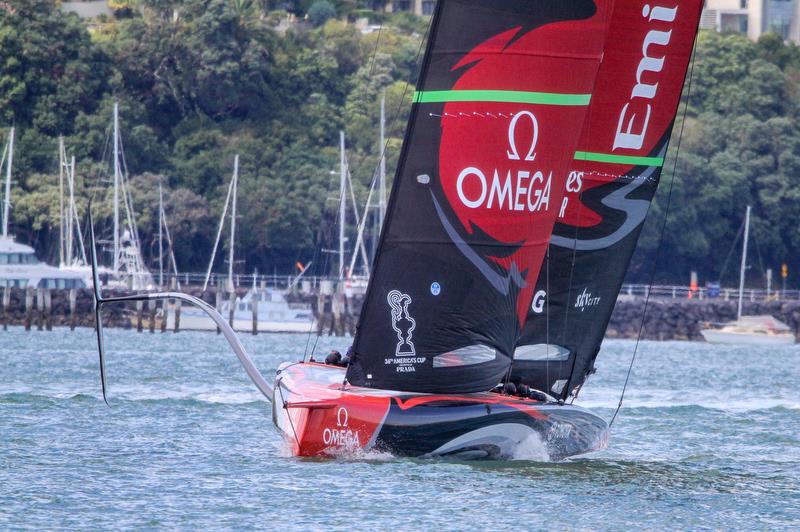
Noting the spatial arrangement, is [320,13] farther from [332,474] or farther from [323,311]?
[332,474]

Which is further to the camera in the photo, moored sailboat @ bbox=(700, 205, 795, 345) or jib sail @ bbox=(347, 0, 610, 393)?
moored sailboat @ bbox=(700, 205, 795, 345)

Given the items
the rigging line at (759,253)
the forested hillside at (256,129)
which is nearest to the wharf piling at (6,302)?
the forested hillside at (256,129)

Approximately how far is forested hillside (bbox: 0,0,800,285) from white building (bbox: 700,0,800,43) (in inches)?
699

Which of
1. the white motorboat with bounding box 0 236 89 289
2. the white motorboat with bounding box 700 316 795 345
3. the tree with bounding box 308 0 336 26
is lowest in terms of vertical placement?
the white motorboat with bounding box 700 316 795 345

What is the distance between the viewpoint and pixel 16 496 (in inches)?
593

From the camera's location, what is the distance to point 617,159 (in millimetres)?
19438

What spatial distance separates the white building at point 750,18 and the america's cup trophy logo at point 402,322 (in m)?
79.3

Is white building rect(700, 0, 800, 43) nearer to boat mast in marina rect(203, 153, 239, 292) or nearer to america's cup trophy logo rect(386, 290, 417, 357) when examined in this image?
boat mast in marina rect(203, 153, 239, 292)

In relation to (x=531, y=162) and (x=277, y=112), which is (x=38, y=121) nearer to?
(x=277, y=112)

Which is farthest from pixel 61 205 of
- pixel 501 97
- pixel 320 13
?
pixel 501 97

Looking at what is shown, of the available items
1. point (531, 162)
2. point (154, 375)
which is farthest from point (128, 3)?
point (531, 162)

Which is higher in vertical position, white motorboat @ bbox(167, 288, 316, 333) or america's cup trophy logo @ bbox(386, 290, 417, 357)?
america's cup trophy logo @ bbox(386, 290, 417, 357)

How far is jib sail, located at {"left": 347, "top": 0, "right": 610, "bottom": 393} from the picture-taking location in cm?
1600

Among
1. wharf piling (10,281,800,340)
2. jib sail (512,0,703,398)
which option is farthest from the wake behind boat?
wharf piling (10,281,800,340)
